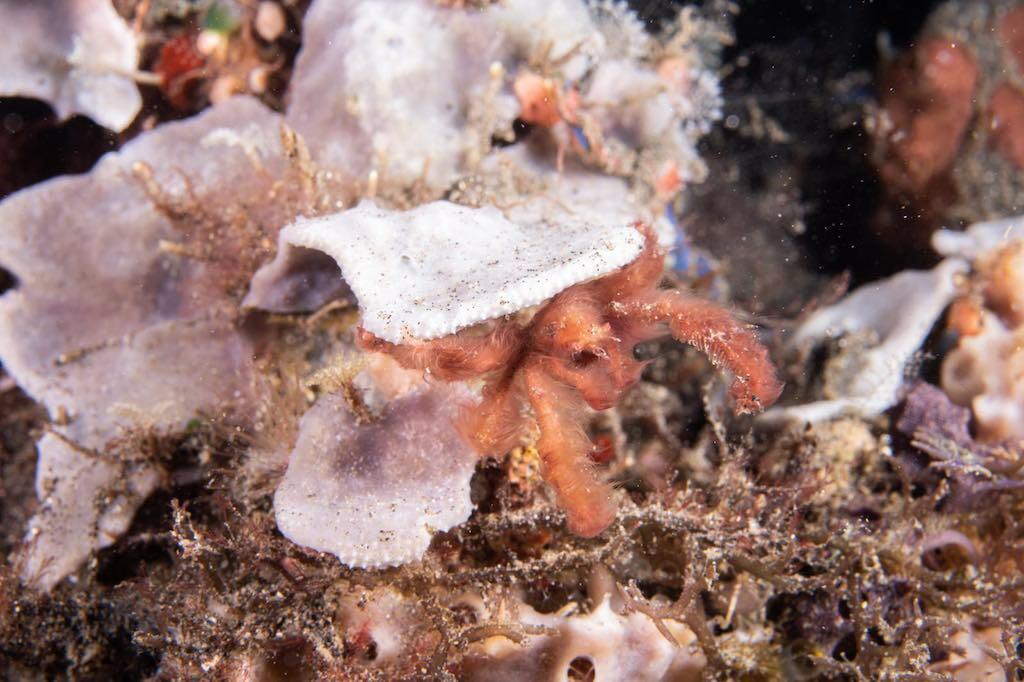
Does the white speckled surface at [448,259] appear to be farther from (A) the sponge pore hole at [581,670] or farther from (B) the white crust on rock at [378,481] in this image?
(A) the sponge pore hole at [581,670]

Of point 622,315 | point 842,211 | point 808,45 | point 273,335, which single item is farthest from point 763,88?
point 273,335

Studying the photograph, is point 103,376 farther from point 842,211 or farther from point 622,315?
point 842,211

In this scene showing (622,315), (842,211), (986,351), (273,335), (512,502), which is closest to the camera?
(622,315)

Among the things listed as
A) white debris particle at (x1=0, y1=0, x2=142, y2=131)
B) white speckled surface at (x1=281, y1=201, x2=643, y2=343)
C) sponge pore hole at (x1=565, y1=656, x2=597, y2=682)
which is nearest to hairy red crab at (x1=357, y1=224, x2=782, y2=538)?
white speckled surface at (x1=281, y1=201, x2=643, y2=343)

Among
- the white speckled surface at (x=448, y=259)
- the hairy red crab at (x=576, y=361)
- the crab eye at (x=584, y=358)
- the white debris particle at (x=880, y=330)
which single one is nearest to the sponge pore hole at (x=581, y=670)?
the hairy red crab at (x=576, y=361)

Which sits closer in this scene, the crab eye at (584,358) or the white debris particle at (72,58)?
the crab eye at (584,358)

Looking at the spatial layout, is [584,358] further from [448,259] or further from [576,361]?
[448,259]

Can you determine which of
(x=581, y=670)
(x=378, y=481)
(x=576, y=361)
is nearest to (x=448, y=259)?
(x=576, y=361)
